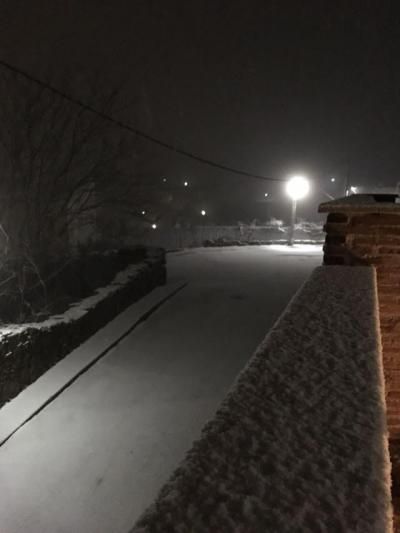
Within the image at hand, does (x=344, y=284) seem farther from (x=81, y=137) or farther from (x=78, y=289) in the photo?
(x=81, y=137)

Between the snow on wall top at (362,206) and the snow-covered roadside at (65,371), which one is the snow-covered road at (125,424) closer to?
the snow-covered roadside at (65,371)

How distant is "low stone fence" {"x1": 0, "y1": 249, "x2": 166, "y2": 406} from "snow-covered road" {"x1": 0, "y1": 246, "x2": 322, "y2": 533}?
660 millimetres

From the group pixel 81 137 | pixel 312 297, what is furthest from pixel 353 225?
pixel 81 137

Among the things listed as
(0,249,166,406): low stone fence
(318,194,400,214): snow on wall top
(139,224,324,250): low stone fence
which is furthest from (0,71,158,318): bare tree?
(139,224,324,250): low stone fence

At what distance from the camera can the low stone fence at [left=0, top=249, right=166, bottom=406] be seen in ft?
18.3

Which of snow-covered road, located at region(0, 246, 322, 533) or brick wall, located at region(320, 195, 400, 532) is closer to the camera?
brick wall, located at region(320, 195, 400, 532)

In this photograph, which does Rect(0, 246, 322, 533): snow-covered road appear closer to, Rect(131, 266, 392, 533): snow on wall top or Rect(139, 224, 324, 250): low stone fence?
Rect(131, 266, 392, 533): snow on wall top

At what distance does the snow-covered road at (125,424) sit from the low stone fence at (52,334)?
66 cm

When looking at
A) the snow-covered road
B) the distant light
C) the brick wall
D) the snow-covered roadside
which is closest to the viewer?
the brick wall

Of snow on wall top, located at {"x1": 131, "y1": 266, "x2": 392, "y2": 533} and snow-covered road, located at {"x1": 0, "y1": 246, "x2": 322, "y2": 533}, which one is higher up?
snow on wall top, located at {"x1": 131, "y1": 266, "x2": 392, "y2": 533}

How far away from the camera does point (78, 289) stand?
10.6 meters

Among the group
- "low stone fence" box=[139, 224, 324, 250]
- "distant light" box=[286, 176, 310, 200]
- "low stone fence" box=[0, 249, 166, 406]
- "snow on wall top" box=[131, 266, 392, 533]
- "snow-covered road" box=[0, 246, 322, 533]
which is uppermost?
"distant light" box=[286, 176, 310, 200]

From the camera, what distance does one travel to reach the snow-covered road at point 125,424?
3.81 metres

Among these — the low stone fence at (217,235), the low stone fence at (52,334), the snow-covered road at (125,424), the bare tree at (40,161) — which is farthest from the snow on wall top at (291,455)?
the low stone fence at (217,235)
